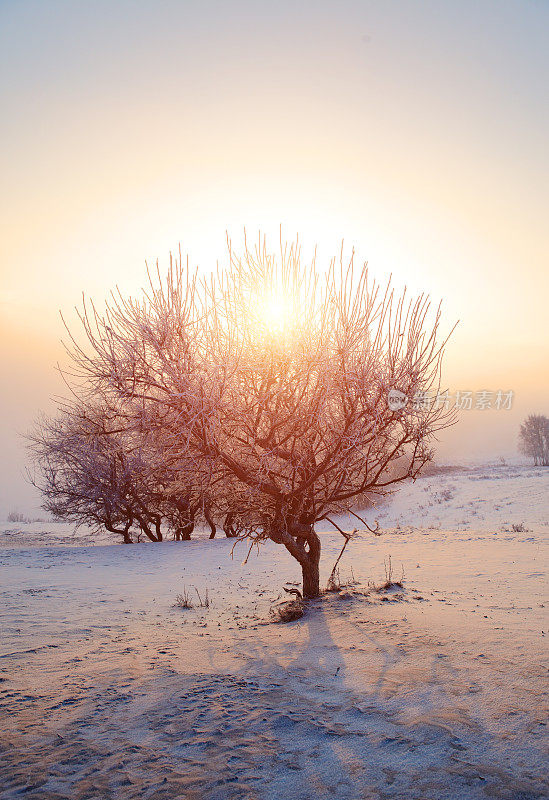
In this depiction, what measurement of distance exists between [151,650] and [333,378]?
4236 millimetres

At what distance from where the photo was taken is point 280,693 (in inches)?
185

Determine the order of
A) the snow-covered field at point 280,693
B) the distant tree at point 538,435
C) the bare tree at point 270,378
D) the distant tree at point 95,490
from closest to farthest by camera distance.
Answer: the snow-covered field at point 280,693 < the bare tree at point 270,378 < the distant tree at point 95,490 < the distant tree at point 538,435

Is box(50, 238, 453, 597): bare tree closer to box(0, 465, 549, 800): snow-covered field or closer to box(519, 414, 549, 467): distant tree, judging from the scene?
box(0, 465, 549, 800): snow-covered field

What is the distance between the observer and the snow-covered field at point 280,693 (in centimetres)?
333

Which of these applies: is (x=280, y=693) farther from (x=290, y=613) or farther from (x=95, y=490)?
(x=95, y=490)

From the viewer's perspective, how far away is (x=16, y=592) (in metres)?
10.2

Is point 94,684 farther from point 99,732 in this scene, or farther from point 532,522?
point 532,522

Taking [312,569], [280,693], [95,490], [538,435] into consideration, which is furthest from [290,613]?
[538,435]

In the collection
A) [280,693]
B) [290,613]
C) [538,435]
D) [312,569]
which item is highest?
[538,435]

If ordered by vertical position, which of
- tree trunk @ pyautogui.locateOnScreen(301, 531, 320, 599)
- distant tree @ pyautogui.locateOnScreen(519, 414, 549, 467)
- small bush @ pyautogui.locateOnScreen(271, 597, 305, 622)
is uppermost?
distant tree @ pyautogui.locateOnScreen(519, 414, 549, 467)

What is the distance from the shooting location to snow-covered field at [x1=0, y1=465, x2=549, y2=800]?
333 cm

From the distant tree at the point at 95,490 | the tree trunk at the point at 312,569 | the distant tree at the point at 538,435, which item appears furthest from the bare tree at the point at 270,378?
the distant tree at the point at 538,435

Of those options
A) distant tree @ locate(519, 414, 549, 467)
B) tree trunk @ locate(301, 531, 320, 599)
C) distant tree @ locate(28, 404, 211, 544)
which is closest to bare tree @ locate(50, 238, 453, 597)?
tree trunk @ locate(301, 531, 320, 599)

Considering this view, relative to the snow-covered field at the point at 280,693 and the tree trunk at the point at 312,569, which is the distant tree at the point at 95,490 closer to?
the snow-covered field at the point at 280,693
